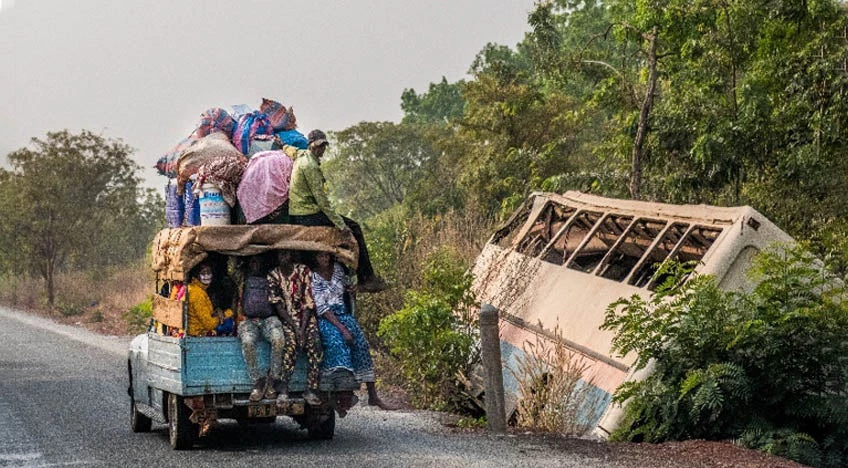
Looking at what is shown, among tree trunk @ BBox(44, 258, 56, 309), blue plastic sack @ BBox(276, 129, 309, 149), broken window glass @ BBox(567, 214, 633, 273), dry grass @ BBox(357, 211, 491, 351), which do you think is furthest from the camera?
tree trunk @ BBox(44, 258, 56, 309)

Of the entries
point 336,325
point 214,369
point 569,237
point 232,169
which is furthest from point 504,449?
point 569,237

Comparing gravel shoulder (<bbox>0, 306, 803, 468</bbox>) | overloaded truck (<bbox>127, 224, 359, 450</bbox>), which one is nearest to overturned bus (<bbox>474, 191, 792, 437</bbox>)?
gravel shoulder (<bbox>0, 306, 803, 468</bbox>)

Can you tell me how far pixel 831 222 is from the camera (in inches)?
713

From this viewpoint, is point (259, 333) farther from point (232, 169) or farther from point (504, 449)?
point (504, 449)

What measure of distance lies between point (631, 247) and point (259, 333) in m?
6.80

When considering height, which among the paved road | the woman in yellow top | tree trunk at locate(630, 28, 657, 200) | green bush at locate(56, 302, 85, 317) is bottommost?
the paved road

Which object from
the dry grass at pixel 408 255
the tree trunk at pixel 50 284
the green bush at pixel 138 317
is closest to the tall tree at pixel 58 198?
the tree trunk at pixel 50 284

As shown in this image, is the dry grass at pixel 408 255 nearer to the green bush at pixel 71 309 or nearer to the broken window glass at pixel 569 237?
the broken window glass at pixel 569 237

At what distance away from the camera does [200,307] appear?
1118 centimetres

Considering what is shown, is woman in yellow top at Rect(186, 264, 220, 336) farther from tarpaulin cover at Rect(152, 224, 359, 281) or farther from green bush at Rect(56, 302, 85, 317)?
green bush at Rect(56, 302, 85, 317)

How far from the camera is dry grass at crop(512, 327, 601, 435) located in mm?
13102

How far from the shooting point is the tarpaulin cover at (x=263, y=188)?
11.7 metres

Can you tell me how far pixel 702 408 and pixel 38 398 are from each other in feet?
31.7

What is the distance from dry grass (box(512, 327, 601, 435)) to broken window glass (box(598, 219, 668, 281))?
77.6 inches
